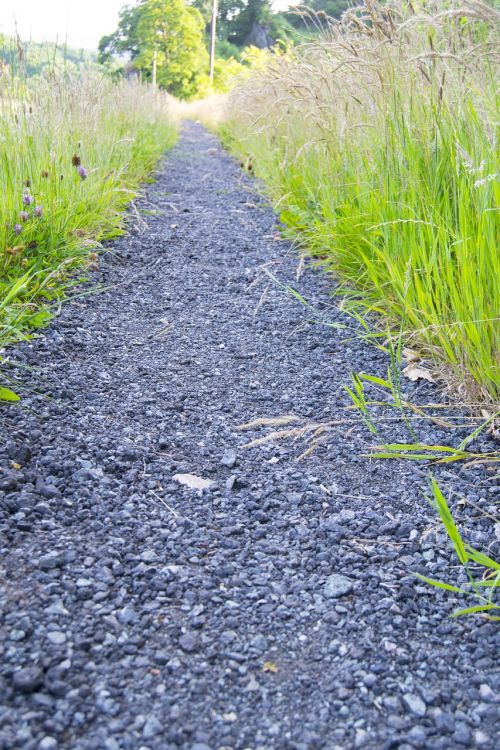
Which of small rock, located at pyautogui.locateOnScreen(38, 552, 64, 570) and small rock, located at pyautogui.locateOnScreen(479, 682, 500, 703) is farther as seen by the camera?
small rock, located at pyautogui.locateOnScreen(38, 552, 64, 570)

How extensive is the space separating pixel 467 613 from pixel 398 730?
0.35m

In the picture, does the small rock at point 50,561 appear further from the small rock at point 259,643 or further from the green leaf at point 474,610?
the green leaf at point 474,610

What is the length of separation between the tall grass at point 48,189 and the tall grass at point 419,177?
Result: 1.39 metres

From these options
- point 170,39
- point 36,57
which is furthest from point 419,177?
point 170,39

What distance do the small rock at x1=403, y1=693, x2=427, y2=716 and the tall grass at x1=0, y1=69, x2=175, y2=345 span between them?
67.9 inches

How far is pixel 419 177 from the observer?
277cm

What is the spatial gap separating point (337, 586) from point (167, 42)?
29627 mm

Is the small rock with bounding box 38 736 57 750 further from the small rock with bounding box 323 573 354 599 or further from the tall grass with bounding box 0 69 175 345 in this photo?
the tall grass with bounding box 0 69 175 345

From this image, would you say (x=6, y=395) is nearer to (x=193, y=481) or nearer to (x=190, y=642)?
(x=193, y=481)

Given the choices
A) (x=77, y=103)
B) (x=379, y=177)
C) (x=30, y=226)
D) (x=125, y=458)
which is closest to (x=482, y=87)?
(x=379, y=177)

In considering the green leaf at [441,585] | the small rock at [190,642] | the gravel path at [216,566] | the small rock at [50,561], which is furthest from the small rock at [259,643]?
the small rock at [50,561]

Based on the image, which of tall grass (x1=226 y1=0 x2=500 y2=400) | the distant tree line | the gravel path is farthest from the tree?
the gravel path

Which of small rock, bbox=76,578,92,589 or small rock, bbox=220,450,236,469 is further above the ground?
small rock, bbox=76,578,92,589

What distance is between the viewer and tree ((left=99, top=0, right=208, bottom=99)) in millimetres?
25156
